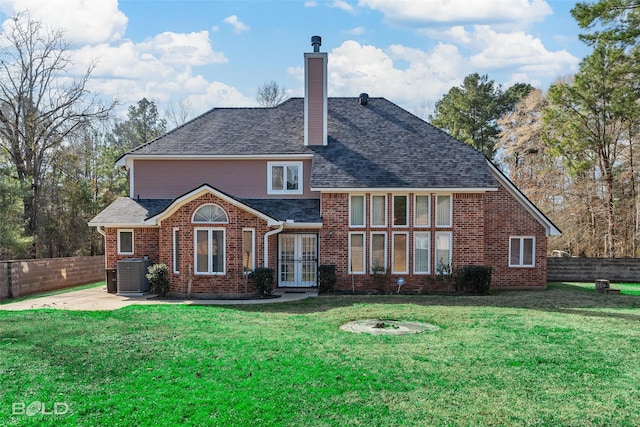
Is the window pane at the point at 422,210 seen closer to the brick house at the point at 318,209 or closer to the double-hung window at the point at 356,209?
the brick house at the point at 318,209

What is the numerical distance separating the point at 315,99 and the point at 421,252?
697 centimetres

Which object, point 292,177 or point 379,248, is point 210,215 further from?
point 379,248

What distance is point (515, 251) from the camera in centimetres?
1911

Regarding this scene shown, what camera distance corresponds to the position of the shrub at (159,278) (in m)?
16.0

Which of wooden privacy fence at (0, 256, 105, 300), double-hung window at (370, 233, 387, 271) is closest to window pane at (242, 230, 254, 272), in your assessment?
double-hung window at (370, 233, 387, 271)

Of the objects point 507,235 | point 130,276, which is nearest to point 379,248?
A: point 507,235

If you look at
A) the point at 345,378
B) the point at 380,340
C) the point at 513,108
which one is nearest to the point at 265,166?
the point at 380,340

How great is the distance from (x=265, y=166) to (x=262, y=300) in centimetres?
578

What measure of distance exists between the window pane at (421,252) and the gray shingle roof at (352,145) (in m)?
1.76

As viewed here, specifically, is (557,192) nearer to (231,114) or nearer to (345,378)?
(231,114)

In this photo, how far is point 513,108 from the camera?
39.4 meters

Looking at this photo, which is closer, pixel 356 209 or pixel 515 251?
pixel 356 209

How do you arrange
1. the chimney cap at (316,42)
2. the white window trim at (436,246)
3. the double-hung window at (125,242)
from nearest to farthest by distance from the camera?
the white window trim at (436,246) → the double-hung window at (125,242) → the chimney cap at (316,42)

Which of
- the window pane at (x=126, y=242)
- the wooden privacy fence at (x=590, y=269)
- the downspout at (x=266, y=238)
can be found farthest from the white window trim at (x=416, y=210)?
the window pane at (x=126, y=242)
